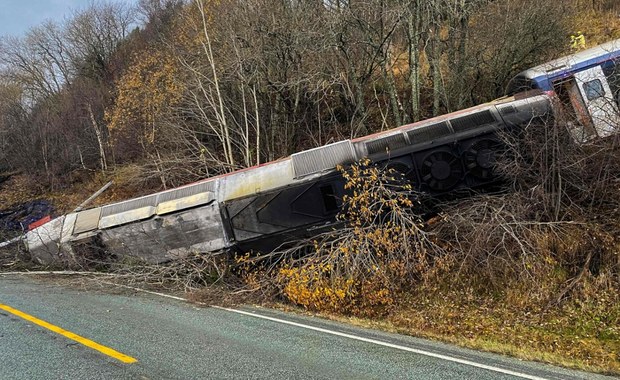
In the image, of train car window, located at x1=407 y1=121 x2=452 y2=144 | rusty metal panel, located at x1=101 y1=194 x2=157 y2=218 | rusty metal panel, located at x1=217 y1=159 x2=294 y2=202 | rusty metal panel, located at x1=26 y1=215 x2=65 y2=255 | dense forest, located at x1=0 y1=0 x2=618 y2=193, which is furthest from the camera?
dense forest, located at x1=0 y1=0 x2=618 y2=193

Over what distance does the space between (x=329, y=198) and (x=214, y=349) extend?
459 centimetres

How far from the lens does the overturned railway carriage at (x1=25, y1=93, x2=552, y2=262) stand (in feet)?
32.7

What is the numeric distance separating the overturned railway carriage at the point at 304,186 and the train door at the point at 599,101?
0.88 meters

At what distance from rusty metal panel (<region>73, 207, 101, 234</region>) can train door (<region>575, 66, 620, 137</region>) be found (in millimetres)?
11699

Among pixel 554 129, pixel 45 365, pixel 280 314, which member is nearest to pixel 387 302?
pixel 280 314

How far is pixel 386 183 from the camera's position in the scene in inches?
377

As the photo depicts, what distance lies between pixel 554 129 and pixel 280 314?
617cm

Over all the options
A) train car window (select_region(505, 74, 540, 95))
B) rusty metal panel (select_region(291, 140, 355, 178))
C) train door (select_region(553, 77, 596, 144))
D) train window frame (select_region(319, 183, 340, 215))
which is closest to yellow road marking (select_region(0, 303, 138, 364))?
train window frame (select_region(319, 183, 340, 215))

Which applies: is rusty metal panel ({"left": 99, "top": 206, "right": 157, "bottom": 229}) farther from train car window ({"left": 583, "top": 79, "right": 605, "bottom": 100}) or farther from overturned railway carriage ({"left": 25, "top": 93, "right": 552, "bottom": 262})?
train car window ({"left": 583, "top": 79, "right": 605, "bottom": 100})

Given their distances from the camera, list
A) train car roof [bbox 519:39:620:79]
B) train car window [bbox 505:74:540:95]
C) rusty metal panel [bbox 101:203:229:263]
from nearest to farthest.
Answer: rusty metal panel [bbox 101:203:229:263] → train car roof [bbox 519:39:620:79] → train car window [bbox 505:74:540:95]

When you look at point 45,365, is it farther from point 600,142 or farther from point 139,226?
point 600,142

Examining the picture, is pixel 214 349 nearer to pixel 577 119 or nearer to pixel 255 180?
pixel 255 180

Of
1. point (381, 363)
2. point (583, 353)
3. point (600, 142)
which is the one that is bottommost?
point (583, 353)

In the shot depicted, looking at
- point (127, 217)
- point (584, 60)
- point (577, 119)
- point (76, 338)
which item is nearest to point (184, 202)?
point (127, 217)
